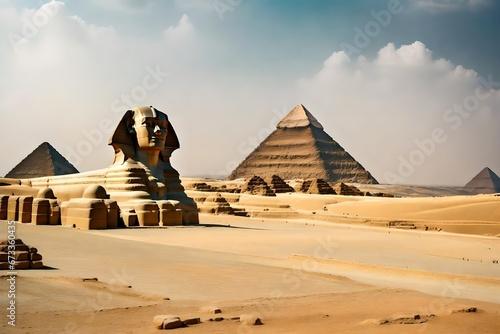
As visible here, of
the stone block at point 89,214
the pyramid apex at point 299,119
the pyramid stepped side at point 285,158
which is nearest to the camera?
the stone block at point 89,214

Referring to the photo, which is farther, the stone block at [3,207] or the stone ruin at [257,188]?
the stone ruin at [257,188]

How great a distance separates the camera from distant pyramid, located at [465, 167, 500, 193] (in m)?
139

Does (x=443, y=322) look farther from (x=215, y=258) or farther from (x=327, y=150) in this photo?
(x=327, y=150)

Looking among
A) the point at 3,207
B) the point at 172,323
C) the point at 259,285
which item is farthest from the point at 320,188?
the point at 172,323

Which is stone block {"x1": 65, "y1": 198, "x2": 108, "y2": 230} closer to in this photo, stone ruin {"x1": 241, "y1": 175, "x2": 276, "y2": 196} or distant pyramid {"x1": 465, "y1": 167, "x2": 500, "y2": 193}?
stone ruin {"x1": 241, "y1": 175, "x2": 276, "y2": 196}

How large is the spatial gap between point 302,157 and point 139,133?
116745mm

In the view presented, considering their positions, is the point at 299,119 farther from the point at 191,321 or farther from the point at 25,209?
the point at 191,321

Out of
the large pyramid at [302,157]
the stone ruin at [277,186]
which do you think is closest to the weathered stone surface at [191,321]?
the stone ruin at [277,186]

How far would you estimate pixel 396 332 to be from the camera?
474cm

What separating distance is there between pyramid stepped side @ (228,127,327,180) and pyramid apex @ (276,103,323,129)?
1.64m

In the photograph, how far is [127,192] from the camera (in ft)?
65.4

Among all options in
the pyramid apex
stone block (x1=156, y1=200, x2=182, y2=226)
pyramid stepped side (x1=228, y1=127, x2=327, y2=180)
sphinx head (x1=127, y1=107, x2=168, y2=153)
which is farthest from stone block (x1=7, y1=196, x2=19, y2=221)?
the pyramid apex

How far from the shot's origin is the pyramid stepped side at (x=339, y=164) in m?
131

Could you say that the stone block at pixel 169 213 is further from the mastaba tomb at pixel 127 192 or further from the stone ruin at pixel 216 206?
the stone ruin at pixel 216 206
